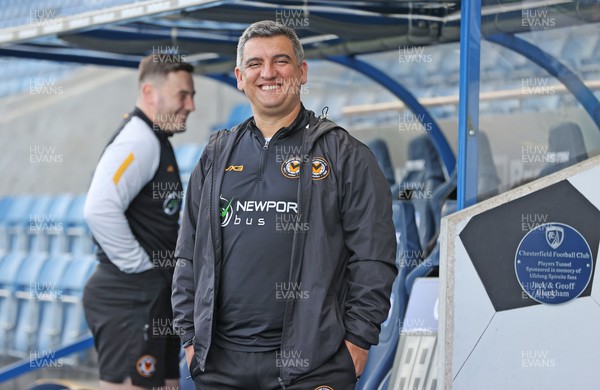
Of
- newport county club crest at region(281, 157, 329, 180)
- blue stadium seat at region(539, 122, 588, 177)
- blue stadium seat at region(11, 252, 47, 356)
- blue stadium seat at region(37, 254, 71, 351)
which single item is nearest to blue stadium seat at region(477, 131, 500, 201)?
blue stadium seat at region(539, 122, 588, 177)

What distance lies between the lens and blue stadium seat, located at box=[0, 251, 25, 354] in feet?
28.3

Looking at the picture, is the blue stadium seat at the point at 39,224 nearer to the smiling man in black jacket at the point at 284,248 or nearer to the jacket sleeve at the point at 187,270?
the jacket sleeve at the point at 187,270

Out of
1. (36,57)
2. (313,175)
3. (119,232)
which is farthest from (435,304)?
(36,57)

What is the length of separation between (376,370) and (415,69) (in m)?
3.25

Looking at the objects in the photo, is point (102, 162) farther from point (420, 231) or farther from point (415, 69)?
point (415, 69)

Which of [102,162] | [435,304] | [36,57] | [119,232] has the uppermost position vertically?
[36,57]

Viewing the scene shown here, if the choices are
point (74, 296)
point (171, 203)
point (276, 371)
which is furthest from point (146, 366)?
point (74, 296)

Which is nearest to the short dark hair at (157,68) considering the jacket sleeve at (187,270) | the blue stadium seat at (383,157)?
the blue stadium seat at (383,157)

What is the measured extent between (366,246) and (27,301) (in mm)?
6448

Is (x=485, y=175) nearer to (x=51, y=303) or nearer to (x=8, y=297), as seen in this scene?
(x=51, y=303)

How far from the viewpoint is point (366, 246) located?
282 centimetres

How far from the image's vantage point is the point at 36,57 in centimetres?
605

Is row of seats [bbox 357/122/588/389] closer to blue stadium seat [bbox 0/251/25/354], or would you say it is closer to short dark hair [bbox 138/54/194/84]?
short dark hair [bbox 138/54/194/84]

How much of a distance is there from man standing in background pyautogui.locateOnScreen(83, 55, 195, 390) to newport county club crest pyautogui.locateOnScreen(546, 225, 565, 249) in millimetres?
1721
